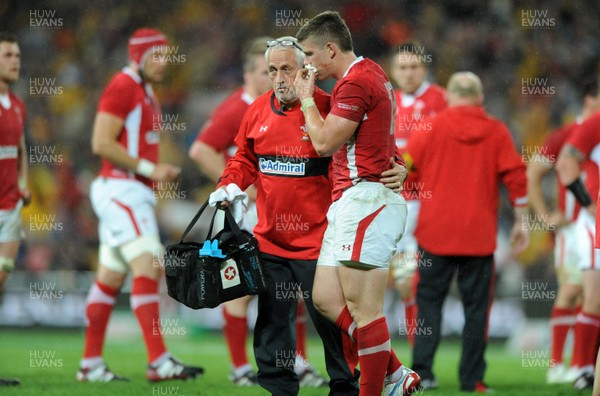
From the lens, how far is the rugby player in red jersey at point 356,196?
509cm

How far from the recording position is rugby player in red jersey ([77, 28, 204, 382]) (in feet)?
24.9

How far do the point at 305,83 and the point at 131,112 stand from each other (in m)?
3.00

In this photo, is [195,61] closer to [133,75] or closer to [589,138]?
[133,75]

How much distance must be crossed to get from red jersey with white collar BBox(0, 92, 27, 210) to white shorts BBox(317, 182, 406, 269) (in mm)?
3535

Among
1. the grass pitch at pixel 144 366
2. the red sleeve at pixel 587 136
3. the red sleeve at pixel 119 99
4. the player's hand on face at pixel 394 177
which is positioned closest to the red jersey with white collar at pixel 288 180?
the player's hand on face at pixel 394 177

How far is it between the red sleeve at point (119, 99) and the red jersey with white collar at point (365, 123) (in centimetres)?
299

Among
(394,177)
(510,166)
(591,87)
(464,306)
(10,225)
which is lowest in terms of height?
(464,306)

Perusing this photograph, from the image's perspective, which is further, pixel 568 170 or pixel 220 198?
pixel 568 170

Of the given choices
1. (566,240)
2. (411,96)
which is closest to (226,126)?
(411,96)

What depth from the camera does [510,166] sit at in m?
7.54

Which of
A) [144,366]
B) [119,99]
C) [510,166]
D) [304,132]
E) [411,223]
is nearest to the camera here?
[304,132]

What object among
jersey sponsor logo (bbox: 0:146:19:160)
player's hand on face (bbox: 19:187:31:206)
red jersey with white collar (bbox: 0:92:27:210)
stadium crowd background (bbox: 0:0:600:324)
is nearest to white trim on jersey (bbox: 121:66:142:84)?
red jersey with white collar (bbox: 0:92:27:210)

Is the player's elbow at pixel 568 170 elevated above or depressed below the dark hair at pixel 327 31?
below

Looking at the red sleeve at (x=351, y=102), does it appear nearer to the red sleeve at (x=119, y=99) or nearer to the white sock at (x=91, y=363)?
the red sleeve at (x=119, y=99)
